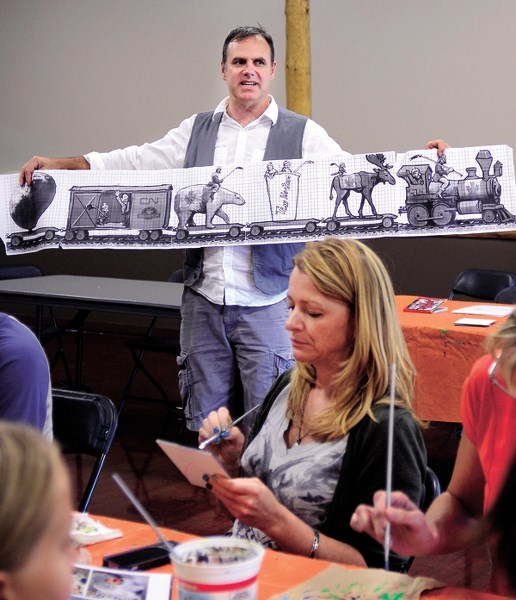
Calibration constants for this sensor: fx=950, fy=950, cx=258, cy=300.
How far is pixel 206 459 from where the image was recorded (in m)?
1.59

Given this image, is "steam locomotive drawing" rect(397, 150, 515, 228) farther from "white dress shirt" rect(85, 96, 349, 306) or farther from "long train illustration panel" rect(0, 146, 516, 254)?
"white dress shirt" rect(85, 96, 349, 306)

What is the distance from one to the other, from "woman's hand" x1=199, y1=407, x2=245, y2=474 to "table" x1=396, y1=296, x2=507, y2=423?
7.22 ft

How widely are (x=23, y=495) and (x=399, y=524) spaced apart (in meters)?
0.81

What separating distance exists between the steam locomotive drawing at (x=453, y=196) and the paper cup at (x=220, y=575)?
8.39 feet

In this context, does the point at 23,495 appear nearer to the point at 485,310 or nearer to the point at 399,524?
the point at 399,524

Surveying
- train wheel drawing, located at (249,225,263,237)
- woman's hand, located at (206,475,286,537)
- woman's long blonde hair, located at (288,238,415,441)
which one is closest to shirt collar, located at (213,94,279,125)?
train wheel drawing, located at (249,225,263,237)

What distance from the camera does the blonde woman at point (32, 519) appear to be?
950 millimetres

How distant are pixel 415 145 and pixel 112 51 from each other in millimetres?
3230

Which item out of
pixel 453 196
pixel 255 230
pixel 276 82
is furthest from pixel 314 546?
pixel 276 82

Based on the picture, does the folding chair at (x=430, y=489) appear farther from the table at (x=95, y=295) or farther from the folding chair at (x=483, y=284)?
the folding chair at (x=483, y=284)

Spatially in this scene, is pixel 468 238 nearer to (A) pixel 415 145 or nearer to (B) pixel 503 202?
(A) pixel 415 145

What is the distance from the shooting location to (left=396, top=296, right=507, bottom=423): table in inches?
164

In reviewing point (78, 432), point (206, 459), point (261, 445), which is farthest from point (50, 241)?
point (206, 459)

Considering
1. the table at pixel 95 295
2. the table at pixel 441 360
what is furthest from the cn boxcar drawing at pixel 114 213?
the table at pixel 441 360
